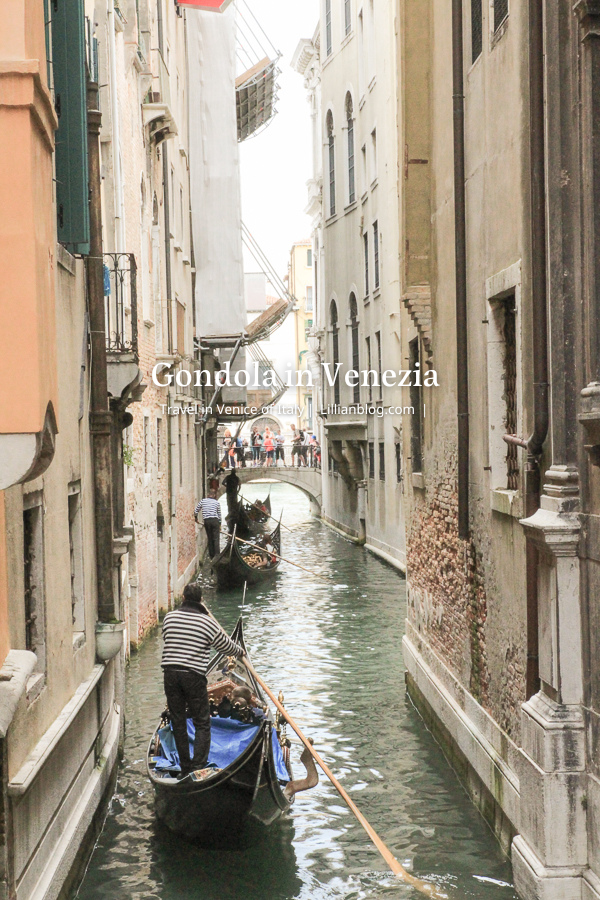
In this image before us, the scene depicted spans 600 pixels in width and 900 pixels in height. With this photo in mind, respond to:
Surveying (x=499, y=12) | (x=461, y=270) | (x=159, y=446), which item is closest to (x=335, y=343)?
(x=159, y=446)

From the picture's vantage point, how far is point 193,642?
6.79 metres

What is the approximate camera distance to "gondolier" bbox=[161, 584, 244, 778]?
6797 mm

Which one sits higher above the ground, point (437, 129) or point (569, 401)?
point (437, 129)

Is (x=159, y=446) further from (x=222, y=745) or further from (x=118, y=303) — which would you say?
(x=222, y=745)

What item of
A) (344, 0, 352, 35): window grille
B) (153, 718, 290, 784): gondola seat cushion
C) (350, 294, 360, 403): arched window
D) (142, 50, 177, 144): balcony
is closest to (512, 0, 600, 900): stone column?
(153, 718, 290, 784): gondola seat cushion

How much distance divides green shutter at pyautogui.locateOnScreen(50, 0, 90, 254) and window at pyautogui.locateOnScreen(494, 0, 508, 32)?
2363 millimetres

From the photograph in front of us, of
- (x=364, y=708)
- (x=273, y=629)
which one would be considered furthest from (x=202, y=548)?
(x=364, y=708)

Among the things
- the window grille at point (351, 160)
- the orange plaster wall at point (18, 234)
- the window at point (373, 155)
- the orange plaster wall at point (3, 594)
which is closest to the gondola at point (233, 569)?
the window at point (373, 155)

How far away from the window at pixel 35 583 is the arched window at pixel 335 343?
66.7 ft

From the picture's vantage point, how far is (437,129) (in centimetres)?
902

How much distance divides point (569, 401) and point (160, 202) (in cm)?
1127

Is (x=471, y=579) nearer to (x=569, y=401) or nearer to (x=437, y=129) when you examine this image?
(x=569, y=401)

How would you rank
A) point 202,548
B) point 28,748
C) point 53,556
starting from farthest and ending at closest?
point 202,548 → point 53,556 → point 28,748

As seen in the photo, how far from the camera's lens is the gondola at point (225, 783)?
6535 millimetres
